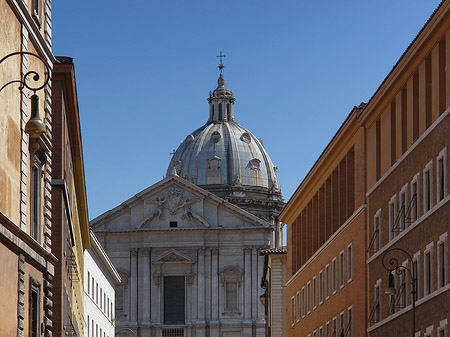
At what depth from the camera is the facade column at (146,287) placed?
10550 centimetres

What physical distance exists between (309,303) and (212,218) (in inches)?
2065

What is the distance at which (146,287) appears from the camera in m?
106

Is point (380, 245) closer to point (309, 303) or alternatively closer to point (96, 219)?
point (309, 303)

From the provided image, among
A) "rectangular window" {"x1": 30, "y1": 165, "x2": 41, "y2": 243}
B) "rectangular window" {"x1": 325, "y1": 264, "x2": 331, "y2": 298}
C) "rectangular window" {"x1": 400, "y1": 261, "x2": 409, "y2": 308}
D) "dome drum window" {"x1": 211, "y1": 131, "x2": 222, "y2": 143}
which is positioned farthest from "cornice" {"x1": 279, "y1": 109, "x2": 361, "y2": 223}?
"dome drum window" {"x1": 211, "y1": 131, "x2": 222, "y2": 143}

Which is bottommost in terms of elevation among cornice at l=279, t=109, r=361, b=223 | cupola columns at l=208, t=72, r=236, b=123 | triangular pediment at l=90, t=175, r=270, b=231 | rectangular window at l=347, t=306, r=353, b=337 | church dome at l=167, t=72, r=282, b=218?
rectangular window at l=347, t=306, r=353, b=337

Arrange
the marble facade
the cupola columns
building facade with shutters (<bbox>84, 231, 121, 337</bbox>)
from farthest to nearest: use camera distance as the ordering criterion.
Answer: the cupola columns
the marble facade
building facade with shutters (<bbox>84, 231, 121, 337</bbox>)

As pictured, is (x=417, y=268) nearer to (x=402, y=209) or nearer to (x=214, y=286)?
(x=402, y=209)

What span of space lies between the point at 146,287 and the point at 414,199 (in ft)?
244

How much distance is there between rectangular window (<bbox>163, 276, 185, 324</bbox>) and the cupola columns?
43095mm

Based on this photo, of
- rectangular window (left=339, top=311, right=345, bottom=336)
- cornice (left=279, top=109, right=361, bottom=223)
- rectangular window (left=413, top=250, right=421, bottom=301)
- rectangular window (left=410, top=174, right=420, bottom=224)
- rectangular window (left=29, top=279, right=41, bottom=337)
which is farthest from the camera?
rectangular window (left=339, top=311, right=345, bottom=336)

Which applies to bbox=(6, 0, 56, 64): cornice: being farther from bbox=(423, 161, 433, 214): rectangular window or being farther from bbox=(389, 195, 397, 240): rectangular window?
bbox=(389, 195, 397, 240): rectangular window

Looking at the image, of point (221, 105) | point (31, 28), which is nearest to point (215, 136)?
point (221, 105)

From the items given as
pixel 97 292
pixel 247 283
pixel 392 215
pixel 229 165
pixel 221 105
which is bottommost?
pixel 392 215

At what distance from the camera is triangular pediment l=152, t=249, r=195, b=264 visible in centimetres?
10625
